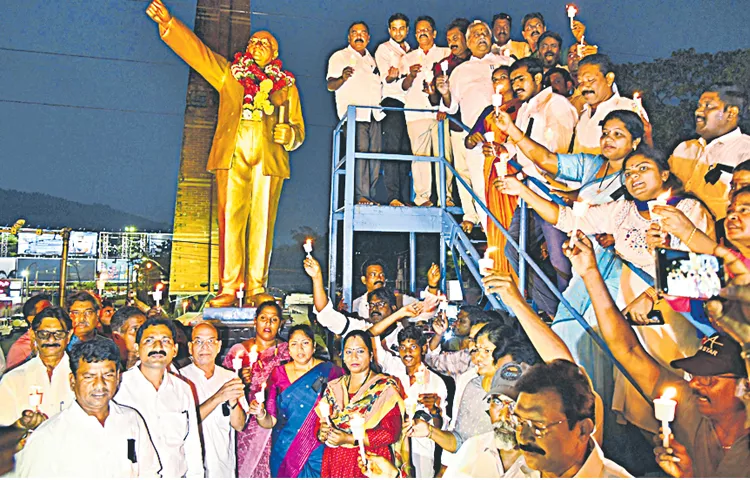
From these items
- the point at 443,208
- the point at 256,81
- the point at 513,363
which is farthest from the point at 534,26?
the point at 513,363

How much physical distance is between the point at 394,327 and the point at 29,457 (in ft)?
8.28

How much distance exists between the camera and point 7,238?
622 centimetres

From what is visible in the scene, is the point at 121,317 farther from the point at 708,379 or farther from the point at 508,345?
the point at 708,379

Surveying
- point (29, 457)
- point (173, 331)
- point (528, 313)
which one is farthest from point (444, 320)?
point (29, 457)

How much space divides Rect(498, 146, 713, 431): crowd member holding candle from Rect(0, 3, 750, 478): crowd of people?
1 centimetres

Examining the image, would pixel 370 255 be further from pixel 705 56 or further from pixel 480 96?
pixel 705 56

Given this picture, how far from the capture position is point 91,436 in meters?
3.16

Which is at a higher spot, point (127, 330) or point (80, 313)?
point (80, 313)

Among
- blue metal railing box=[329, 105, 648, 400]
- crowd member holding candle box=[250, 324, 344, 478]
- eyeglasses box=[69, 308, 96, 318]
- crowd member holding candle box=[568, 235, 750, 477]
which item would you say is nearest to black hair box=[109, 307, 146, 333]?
eyeglasses box=[69, 308, 96, 318]

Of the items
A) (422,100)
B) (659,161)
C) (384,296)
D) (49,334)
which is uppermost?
(422,100)

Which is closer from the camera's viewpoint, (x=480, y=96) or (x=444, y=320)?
(x=444, y=320)

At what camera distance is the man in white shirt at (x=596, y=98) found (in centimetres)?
449

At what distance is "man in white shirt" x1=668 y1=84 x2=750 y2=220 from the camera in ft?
12.9

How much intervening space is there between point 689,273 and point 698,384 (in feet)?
1.87
